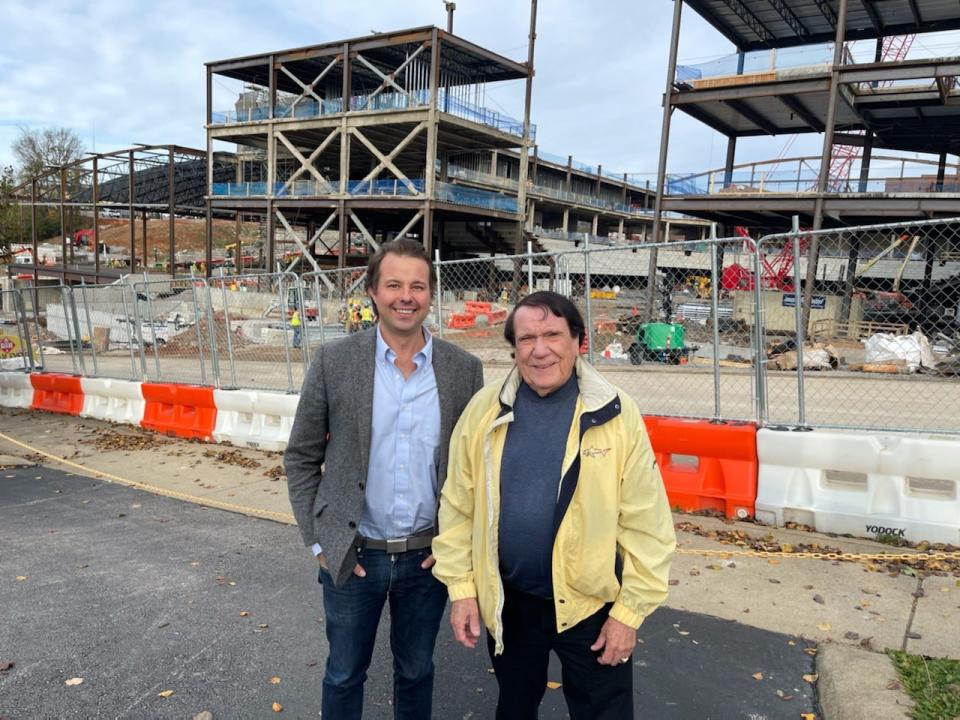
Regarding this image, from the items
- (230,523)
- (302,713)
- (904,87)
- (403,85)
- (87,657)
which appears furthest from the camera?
(403,85)

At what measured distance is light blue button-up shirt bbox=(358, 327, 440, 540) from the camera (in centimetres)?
241

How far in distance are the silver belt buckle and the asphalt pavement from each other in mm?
1138

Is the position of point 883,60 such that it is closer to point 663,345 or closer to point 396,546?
point 663,345

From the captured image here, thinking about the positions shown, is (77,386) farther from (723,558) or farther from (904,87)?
(904,87)

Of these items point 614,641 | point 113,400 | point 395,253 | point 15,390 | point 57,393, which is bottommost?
point 15,390

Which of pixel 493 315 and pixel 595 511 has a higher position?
pixel 595 511

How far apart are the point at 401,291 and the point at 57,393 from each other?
35.3ft

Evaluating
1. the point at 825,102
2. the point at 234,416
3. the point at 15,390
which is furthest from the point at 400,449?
the point at 825,102

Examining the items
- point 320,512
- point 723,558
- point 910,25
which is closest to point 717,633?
point 723,558

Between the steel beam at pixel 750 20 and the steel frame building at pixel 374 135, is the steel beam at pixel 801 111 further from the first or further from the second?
the steel frame building at pixel 374 135

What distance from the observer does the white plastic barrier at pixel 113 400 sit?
9.62m

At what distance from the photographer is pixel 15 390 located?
11.5 meters

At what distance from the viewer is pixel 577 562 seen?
2.10 meters

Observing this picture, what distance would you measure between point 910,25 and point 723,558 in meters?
27.0
